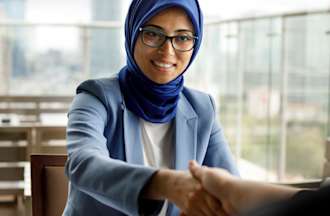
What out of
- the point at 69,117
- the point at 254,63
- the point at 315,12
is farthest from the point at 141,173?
the point at 254,63

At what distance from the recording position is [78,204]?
1.01 m

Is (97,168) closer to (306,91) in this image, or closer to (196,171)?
(196,171)

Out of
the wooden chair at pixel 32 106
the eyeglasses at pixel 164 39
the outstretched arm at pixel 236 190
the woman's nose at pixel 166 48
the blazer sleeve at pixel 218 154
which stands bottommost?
the wooden chair at pixel 32 106

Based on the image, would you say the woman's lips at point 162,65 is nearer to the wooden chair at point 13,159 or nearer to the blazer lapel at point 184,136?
the blazer lapel at point 184,136

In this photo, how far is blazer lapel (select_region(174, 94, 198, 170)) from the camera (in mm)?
1062

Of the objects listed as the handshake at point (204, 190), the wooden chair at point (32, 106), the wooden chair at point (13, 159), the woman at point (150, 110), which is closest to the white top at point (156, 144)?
the woman at point (150, 110)

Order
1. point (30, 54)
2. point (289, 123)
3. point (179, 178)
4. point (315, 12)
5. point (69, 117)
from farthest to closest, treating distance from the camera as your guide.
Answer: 1. point (30, 54)
2. point (289, 123)
3. point (315, 12)
4. point (69, 117)
5. point (179, 178)

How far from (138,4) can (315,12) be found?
8.89 feet

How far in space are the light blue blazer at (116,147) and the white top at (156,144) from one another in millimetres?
23

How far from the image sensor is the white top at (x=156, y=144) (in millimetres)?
1081

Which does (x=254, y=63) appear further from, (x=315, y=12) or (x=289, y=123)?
(x=315, y=12)

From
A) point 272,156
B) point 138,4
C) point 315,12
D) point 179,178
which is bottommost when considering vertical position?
point 272,156

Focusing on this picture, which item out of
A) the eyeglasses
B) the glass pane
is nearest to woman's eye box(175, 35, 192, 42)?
the eyeglasses

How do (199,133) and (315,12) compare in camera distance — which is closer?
(199,133)
